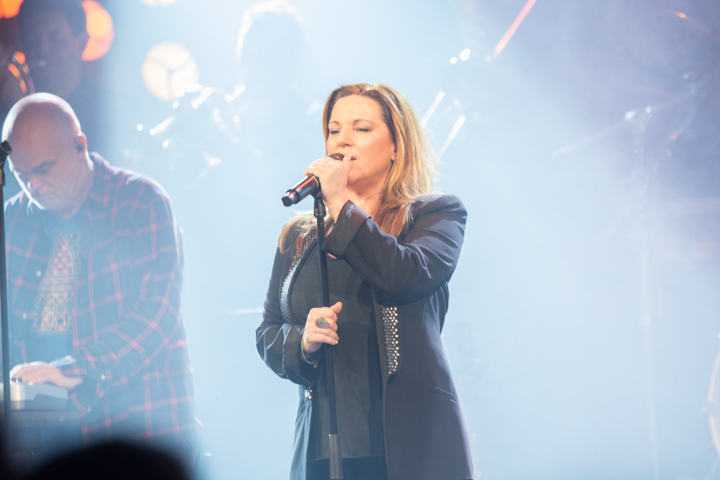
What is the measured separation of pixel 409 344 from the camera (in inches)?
49.8

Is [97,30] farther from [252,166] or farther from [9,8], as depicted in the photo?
[252,166]

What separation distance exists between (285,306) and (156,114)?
2484mm

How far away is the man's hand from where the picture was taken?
1.97 m

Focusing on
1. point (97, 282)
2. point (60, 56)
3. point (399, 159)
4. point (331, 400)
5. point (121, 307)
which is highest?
point (60, 56)

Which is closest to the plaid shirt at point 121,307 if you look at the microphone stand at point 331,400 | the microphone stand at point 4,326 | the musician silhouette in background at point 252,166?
the microphone stand at point 4,326

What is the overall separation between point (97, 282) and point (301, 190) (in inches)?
61.0

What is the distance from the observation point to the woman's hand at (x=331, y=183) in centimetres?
123

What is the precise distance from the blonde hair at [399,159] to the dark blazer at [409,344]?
13cm

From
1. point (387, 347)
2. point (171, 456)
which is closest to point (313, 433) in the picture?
point (387, 347)

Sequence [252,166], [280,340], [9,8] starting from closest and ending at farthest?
[280,340] < [9,8] < [252,166]

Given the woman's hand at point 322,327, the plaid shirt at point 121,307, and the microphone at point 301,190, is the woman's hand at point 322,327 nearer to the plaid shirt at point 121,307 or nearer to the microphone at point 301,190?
the microphone at point 301,190

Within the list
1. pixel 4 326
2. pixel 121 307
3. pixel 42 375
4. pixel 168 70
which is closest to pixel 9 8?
pixel 168 70

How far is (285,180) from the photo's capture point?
3631 millimetres

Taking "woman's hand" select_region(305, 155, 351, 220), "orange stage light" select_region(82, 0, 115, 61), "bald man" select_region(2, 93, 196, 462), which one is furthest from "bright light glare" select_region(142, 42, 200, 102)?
"woman's hand" select_region(305, 155, 351, 220)
